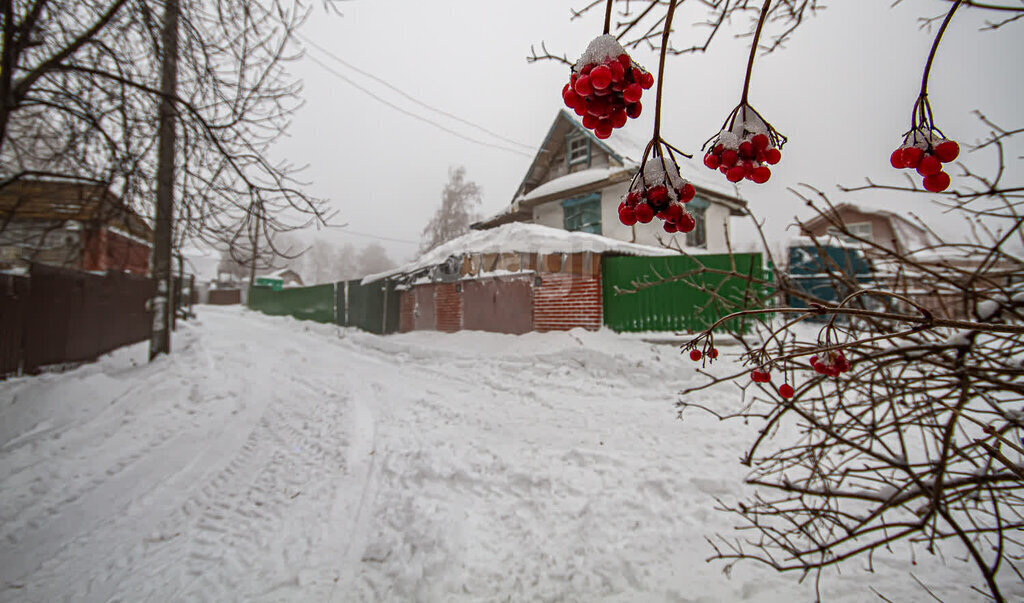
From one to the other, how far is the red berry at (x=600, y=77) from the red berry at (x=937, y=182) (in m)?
0.88

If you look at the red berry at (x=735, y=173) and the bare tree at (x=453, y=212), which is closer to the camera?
the red berry at (x=735, y=173)

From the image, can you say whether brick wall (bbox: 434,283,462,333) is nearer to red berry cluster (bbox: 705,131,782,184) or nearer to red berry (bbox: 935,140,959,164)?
red berry cluster (bbox: 705,131,782,184)

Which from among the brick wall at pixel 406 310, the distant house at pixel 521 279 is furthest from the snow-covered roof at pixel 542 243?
the brick wall at pixel 406 310

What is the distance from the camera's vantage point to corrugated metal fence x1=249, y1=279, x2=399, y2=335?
551 inches

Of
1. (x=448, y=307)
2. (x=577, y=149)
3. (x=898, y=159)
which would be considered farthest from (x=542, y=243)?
(x=898, y=159)

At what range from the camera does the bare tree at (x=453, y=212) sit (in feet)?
85.8

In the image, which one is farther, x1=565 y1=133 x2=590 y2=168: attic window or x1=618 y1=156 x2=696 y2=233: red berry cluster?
x1=565 y1=133 x2=590 y2=168: attic window

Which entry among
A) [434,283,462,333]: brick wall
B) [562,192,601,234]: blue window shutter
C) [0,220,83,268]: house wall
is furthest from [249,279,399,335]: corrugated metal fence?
[0,220,83,268]: house wall

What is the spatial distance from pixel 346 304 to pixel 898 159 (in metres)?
17.9

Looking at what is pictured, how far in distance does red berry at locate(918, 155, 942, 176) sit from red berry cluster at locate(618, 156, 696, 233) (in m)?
0.57

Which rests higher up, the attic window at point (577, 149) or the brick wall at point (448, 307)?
the attic window at point (577, 149)

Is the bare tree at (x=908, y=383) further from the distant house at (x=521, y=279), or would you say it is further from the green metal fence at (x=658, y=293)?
the distant house at (x=521, y=279)

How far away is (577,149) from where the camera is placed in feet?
45.4

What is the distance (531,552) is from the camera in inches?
99.7
